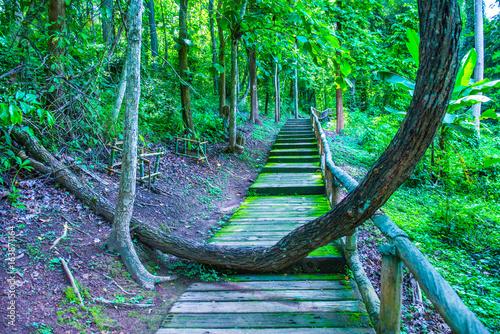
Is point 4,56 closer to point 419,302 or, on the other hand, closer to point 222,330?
point 222,330

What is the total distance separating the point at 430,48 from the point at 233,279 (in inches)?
120

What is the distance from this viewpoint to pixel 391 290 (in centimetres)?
203

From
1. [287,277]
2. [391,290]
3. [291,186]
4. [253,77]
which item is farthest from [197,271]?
[253,77]

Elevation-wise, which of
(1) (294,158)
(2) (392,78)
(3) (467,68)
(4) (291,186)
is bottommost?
(4) (291,186)

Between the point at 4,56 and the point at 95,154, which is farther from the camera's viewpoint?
the point at 95,154

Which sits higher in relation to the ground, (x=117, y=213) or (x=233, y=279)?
(x=117, y=213)

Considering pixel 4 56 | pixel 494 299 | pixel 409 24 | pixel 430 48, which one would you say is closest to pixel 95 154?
pixel 4 56

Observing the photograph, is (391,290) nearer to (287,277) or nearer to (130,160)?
(287,277)

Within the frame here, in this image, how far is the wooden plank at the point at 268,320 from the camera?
8.30ft

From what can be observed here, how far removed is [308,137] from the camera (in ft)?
41.4

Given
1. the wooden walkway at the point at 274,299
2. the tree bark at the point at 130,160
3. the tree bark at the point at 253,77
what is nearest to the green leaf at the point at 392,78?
the wooden walkway at the point at 274,299

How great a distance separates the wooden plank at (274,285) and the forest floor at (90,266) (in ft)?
0.59

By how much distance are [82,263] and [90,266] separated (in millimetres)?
91

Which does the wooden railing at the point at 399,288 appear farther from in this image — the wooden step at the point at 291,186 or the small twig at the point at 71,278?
the wooden step at the point at 291,186
